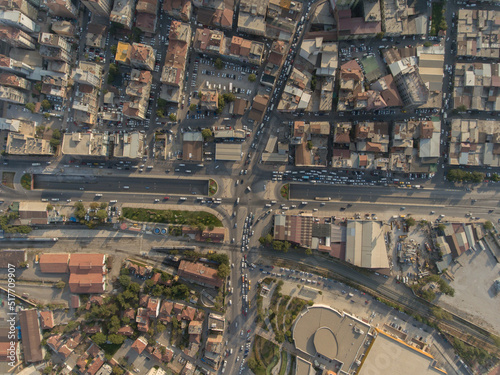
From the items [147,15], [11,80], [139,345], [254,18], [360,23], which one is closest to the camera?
[360,23]

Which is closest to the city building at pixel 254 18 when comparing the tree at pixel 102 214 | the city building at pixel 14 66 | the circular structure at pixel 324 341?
the city building at pixel 14 66

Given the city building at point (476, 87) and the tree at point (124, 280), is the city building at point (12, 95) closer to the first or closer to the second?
the tree at point (124, 280)

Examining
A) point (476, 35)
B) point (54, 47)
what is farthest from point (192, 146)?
point (476, 35)

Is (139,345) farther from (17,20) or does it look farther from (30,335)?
(17,20)

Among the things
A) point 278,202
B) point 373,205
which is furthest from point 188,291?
point 373,205

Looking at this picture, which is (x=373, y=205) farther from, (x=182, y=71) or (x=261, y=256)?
(x=182, y=71)
